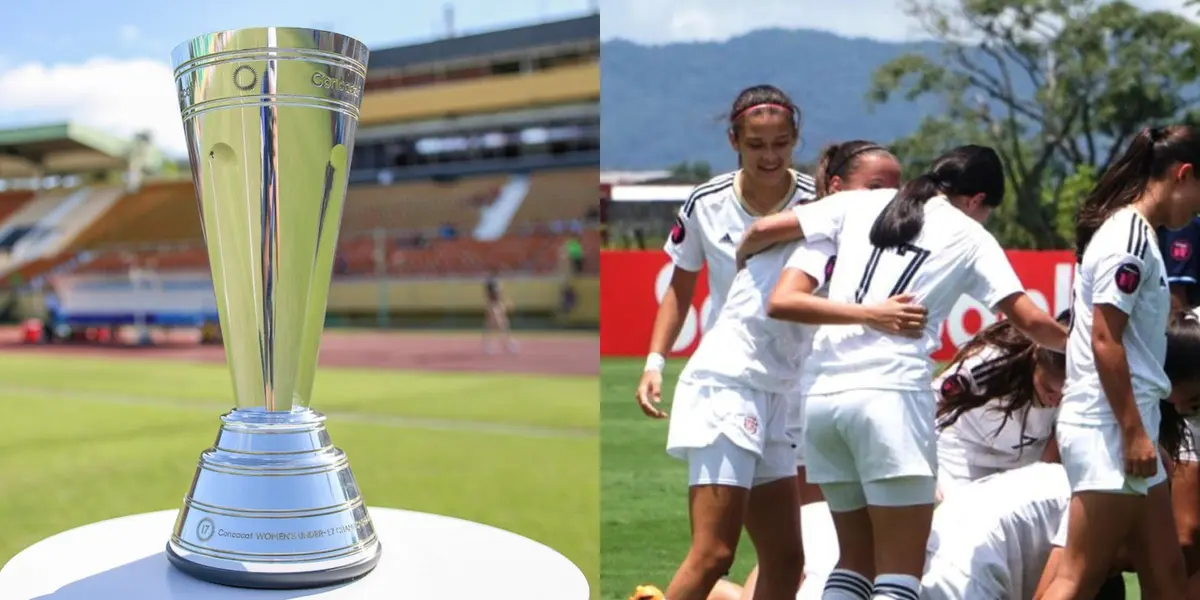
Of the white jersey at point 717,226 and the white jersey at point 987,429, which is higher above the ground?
the white jersey at point 717,226

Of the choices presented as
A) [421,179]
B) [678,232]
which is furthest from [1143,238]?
[421,179]

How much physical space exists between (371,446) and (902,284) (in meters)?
5.20

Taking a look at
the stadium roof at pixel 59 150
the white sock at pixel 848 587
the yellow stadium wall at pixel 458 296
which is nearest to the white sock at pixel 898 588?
the white sock at pixel 848 587

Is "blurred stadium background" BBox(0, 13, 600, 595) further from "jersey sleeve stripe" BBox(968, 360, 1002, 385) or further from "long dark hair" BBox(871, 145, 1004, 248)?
"long dark hair" BBox(871, 145, 1004, 248)

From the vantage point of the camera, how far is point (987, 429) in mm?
2449

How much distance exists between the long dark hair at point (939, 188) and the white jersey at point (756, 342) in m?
0.22

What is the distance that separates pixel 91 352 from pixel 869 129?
46.8ft

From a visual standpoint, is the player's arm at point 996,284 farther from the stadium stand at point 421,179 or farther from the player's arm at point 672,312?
the stadium stand at point 421,179

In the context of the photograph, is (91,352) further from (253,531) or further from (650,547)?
(253,531)

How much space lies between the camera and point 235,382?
4.18 feet

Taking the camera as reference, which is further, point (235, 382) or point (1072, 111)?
point (1072, 111)

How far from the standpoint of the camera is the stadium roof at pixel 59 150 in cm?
2819

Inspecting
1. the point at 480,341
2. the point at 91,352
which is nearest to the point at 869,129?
the point at 480,341

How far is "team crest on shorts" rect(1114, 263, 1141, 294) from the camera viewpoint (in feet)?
6.37
